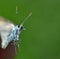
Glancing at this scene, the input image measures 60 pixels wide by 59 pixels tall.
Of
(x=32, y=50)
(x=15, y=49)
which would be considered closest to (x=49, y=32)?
(x=32, y=50)

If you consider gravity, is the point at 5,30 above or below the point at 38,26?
below

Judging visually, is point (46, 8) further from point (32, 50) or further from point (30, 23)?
point (32, 50)

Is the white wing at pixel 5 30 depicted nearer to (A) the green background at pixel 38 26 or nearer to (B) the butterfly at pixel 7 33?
(B) the butterfly at pixel 7 33

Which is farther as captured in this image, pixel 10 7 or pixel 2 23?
pixel 10 7

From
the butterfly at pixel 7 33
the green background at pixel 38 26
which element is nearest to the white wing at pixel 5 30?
the butterfly at pixel 7 33

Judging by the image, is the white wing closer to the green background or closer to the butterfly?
the butterfly

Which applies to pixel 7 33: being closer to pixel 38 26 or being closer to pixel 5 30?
pixel 5 30

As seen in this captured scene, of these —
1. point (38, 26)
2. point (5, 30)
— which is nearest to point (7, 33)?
point (5, 30)

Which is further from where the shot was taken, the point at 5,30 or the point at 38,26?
the point at 38,26

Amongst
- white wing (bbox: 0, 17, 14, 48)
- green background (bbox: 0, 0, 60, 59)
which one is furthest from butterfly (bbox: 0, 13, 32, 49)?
green background (bbox: 0, 0, 60, 59)
